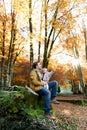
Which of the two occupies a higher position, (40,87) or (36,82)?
(36,82)

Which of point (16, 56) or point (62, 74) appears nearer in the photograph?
point (16, 56)

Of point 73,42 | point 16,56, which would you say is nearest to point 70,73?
point 16,56

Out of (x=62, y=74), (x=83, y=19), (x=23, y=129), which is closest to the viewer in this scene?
(x=23, y=129)

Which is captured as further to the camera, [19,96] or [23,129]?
[19,96]

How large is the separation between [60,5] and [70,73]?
66.0 feet

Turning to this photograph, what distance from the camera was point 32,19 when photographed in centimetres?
1686

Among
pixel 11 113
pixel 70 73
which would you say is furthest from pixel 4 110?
pixel 70 73

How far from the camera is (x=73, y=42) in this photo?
18188 millimetres

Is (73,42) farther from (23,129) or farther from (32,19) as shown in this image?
(23,129)

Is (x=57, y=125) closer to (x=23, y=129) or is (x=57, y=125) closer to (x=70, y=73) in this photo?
(x=23, y=129)

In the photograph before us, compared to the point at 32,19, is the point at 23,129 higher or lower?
lower

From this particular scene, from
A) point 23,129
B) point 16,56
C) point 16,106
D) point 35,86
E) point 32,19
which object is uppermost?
point 32,19

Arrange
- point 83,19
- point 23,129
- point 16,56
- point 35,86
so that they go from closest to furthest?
point 23,129
point 35,86
point 83,19
point 16,56

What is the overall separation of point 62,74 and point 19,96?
3306 centimetres
